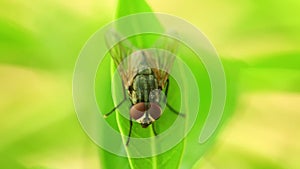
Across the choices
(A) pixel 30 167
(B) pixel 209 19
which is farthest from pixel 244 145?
(A) pixel 30 167

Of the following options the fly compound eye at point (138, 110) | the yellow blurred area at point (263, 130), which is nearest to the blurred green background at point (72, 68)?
the yellow blurred area at point (263, 130)

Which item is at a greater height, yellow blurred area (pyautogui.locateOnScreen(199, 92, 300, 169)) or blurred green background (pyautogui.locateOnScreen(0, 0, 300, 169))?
blurred green background (pyautogui.locateOnScreen(0, 0, 300, 169))

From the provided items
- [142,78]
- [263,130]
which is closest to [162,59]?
[142,78]

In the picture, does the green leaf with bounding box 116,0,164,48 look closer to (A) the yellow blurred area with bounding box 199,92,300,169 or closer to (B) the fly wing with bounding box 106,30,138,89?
(B) the fly wing with bounding box 106,30,138,89

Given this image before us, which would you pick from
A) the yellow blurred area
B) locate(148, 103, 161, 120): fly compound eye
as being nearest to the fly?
locate(148, 103, 161, 120): fly compound eye

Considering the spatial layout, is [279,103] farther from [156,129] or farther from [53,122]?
[53,122]

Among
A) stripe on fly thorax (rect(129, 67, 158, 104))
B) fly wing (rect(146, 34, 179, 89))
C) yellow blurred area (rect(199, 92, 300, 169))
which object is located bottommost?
yellow blurred area (rect(199, 92, 300, 169))

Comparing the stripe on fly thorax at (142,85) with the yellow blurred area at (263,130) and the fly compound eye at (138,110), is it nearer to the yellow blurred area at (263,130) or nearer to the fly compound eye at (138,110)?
the fly compound eye at (138,110)

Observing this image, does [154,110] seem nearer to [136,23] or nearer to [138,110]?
[138,110]
